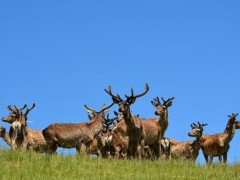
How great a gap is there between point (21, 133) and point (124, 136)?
11.6 feet

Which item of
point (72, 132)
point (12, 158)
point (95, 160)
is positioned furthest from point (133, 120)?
point (12, 158)

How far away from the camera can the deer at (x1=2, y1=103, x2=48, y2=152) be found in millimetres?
21062

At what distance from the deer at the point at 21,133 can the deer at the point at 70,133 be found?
0.75 meters

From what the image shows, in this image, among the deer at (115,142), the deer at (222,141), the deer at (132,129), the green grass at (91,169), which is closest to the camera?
the green grass at (91,169)

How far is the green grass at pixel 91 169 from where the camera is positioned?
39.8ft

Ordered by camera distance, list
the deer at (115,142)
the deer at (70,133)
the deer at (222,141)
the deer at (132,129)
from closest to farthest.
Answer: the deer at (132,129) < the deer at (70,133) < the deer at (115,142) < the deer at (222,141)

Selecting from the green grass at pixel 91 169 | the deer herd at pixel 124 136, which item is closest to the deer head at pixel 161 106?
the deer herd at pixel 124 136

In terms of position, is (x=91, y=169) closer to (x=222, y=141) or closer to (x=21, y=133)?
(x=21, y=133)

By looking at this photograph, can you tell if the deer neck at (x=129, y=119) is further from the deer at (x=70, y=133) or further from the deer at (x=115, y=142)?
the deer at (x=115, y=142)

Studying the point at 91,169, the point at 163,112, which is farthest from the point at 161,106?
the point at 91,169

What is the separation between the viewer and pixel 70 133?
20.3 m

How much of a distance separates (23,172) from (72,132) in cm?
827

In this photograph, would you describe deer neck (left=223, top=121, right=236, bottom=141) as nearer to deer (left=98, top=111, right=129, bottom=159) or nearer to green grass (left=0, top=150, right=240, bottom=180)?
deer (left=98, top=111, right=129, bottom=159)

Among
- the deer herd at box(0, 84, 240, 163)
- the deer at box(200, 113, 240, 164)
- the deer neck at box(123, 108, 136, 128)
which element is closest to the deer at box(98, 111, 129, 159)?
the deer herd at box(0, 84, 240, 163)
